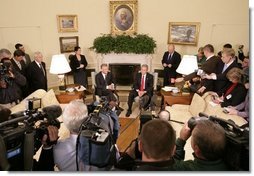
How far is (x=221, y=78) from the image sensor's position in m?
3.34

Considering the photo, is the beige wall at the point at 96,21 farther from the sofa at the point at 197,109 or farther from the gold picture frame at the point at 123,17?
the sofa at the point at 197,109

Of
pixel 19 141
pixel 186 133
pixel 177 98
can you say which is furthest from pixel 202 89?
pixel 19 141

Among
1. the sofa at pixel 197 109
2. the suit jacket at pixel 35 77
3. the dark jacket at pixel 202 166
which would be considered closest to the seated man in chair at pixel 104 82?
the suit jacket at pixel 35 77

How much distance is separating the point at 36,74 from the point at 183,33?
3.59 metres

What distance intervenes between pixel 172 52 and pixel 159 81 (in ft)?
3.15

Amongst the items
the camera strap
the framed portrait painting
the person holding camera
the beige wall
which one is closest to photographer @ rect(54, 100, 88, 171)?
the camera strap

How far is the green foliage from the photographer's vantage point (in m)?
5.75

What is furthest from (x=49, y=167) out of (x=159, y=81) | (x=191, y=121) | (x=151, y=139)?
Answer: (x=159, y=81)

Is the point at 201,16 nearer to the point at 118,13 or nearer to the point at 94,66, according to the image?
the point at 118,13

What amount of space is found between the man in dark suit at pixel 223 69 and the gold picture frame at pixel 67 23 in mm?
3695

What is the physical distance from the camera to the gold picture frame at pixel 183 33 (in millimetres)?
5422

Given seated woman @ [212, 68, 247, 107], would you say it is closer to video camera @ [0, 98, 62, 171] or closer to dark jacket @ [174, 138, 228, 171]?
dark jacket @ [174, 138, 228, 171]

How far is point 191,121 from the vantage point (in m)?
1.32

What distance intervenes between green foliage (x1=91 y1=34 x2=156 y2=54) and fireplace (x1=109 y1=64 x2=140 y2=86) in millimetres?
437
